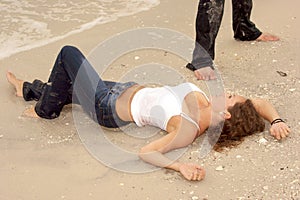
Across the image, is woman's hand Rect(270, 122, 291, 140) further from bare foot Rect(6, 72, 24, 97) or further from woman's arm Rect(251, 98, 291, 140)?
bare foot Rect(6, 72, 24, 97)

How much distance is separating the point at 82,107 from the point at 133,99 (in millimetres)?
284

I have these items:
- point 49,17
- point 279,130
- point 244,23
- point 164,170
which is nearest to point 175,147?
point 164,170

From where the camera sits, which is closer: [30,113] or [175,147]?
[175,147]

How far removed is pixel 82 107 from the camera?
2770mm

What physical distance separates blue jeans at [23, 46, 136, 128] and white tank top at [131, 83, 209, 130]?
0.31 feet

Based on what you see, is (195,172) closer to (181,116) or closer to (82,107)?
(181,116)

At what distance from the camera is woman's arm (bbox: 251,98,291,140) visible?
2533mm

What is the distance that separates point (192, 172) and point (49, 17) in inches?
89.5

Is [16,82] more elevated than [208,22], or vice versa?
[208,22]

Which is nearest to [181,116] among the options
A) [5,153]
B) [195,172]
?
[195,172]

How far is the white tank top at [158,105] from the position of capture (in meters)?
2.57

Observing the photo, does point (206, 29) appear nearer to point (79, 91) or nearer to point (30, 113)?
point (79, 91)

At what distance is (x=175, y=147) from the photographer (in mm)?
2488

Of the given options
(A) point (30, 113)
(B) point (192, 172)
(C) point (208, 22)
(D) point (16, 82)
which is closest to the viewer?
(B) point (192, 172)
